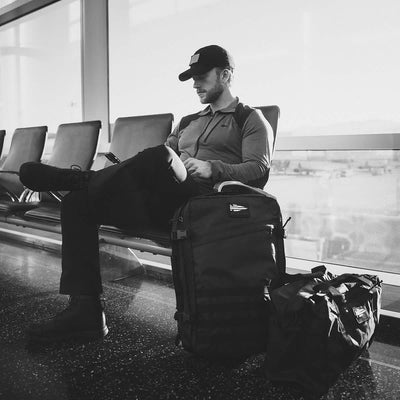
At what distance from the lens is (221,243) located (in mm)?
1203

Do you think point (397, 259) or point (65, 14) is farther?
point (65, 14)

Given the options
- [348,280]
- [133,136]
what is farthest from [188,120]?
[348,280]

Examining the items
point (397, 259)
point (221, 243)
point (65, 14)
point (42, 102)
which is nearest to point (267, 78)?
point (397, 259)

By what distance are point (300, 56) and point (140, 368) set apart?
1697 millimetres

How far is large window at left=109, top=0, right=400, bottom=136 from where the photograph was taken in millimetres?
1921

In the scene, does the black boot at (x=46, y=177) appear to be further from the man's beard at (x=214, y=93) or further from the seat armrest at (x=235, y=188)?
the man's beard at (x=214, y=93)

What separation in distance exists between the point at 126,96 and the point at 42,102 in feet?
3.96

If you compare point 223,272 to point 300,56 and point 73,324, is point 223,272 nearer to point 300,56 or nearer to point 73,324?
point 73,324

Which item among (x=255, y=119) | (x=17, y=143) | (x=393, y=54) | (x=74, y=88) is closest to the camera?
(x=255, y=119)

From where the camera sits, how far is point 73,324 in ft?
4.41

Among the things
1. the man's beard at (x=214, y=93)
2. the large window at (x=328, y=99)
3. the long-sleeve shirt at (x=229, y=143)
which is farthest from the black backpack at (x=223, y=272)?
the large window at (x=328, y=99)

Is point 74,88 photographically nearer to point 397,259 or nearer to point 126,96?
point 126,96

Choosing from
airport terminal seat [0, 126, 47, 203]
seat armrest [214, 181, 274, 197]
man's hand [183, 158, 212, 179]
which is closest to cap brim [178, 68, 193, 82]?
man's hand [183, 158, 212, 179]

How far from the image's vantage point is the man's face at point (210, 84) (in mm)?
1787
